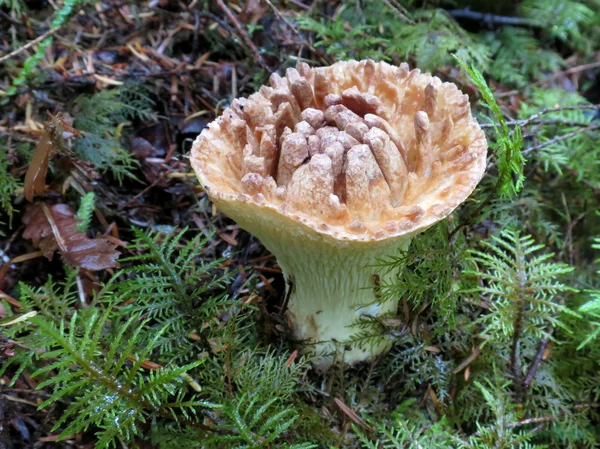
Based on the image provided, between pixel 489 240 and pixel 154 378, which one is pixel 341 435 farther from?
pixel 489 240

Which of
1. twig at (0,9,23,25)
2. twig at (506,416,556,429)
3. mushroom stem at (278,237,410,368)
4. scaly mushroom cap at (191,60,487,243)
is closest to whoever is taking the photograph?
scaly mushroom cap at (191,60,487,243)

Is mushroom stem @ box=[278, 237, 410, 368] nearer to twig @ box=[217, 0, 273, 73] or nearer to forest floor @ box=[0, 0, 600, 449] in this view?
forest floor @ box=[0, 0, 600, 449]

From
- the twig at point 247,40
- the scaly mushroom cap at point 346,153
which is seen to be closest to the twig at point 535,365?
the scaly mushroom cap at point 346,153

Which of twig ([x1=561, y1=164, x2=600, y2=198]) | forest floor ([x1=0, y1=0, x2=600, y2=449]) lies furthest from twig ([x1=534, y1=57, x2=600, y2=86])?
twig ([x1=561, y1=164, x2=600, y2=198])

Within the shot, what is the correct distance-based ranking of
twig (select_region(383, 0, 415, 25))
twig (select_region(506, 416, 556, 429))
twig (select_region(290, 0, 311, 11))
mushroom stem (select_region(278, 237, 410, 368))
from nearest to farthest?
mushroom stem (select_region(278, 237, 410, 368))
twig (select_region(506, 416, 556, 429))
twig (select_region(383, 0, 415, 25))
twig (select_region(290, 0, 311, 11))

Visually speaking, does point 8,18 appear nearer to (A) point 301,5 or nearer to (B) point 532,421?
(A) point 301,5

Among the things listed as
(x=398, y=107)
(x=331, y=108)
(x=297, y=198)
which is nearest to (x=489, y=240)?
(x=398, y=107)

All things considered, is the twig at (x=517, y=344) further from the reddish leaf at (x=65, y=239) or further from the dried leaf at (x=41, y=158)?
the dried leaf at (x=41, y=158)

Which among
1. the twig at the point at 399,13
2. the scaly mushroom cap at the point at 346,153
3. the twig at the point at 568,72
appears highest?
the twig at the point at 399,13
